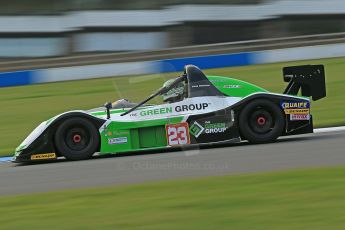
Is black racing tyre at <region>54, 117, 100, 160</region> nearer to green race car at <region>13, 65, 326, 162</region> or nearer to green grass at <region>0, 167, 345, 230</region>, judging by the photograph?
green race car at <region>13, 65, 326, 162</region>

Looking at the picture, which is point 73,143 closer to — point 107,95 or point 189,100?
point 189,100

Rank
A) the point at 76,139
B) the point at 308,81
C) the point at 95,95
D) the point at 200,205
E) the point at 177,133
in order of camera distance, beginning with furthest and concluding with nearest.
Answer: the point at 95,95 → the point at 308,81 → the point at 76,139 → the point at 177,133 → the point at 200,205

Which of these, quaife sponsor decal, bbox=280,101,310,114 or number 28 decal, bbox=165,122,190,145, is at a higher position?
quaife sponsor decal, bbox=280,101,310,114

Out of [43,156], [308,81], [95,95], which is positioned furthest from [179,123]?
[95,95]

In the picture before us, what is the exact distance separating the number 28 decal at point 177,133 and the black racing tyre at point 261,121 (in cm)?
73

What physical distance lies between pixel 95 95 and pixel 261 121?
26.9 feet

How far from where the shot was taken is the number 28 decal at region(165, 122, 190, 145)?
26.9ft

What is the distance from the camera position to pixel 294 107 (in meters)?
8.42

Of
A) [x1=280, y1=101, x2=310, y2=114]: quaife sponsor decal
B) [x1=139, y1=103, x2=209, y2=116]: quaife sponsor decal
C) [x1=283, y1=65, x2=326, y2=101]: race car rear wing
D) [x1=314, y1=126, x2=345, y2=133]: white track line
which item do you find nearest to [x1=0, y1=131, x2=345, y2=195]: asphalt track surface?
[x1=280, y1=101, x2=310, y2=114]: quaife sponsor decal

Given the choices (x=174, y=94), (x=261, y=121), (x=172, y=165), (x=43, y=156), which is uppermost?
(x=174, y=94)

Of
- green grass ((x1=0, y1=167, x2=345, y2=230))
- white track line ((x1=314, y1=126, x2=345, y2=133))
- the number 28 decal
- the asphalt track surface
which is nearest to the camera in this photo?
green grass ((x1=0, y1=167, x2=345, y2=230))

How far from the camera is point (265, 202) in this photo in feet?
16.8

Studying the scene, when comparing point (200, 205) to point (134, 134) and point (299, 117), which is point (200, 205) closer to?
point (134, 134)

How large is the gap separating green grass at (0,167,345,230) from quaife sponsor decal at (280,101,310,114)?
2174 mm
